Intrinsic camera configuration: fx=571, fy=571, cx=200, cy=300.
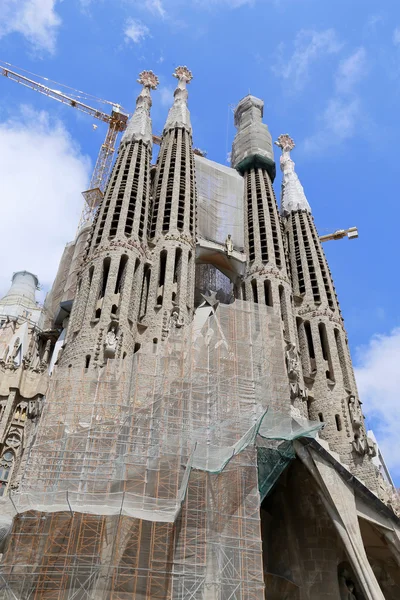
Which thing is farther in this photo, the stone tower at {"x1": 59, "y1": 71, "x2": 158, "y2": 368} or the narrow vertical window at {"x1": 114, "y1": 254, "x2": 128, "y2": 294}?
the narrow vertical window at {"x1": 114, "y1": 254, "x2": 128, "y2": 294}

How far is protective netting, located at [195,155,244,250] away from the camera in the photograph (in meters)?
34.6

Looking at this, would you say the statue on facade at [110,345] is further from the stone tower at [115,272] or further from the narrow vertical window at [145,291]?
the narrow vertical window at [145,291]

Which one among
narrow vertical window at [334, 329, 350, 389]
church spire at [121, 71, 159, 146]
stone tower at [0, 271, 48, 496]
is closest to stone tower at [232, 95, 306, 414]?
narrow vertical window at [334, 329, 350, 389]

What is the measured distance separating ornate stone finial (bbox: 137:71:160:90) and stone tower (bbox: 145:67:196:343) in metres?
4.69

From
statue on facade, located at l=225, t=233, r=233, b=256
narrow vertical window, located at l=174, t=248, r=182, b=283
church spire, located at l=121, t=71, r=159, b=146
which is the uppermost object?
church spire, located at l=121, t=71, r=159, b=146

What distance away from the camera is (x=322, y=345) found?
30.1 metres

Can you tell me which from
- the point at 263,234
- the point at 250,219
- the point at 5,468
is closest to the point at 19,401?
the point at 5,468

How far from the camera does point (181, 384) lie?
61.6ft

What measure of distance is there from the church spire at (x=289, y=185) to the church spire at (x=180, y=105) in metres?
8.34

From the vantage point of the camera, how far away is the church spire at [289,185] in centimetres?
3909

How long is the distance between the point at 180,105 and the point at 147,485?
3074cm

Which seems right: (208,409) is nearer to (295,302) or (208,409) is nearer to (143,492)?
(143,492)

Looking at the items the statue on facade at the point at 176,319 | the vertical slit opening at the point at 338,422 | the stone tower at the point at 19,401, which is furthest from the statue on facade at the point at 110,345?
the vertical slit opening at the point at 338,422

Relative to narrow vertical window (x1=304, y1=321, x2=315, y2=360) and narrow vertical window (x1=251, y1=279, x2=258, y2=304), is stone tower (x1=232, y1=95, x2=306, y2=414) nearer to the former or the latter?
narrow vertical window (x1=251, y1=279, x2=258, y2=304)
